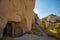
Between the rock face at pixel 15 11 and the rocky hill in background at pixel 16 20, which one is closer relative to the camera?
the rock face at pixel 15 11

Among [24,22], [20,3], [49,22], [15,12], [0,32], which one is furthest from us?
[49,22]

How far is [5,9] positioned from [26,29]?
439 centimetres

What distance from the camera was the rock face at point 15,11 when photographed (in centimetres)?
873

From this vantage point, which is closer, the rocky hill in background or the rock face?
the rock face

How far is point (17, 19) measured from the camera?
417 inches

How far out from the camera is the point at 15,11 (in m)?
10.3

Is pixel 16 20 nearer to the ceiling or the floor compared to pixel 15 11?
nearer to the floor

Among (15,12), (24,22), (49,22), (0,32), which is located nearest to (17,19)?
(15,12)

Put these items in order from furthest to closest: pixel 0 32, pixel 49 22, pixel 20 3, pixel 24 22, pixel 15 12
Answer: pixel 49 22 < pixel 24 22 < pixel 20 3 < pixel 15 12 < pixel 0 32

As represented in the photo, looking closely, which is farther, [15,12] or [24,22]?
[24,22]

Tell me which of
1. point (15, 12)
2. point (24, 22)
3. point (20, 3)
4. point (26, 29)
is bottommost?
point (26, 29)

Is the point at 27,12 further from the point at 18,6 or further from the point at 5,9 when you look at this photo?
the point at 5,9

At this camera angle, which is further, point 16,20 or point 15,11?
point 16,20

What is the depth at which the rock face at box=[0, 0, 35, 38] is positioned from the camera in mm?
8733
